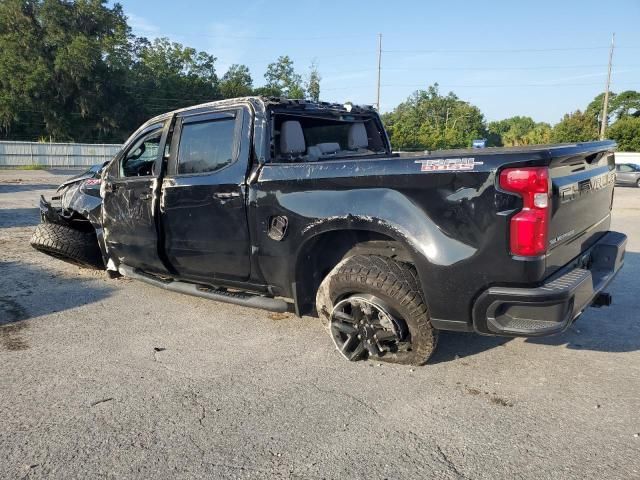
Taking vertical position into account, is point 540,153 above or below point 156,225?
above

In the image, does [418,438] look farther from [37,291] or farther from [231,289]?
[37,291]

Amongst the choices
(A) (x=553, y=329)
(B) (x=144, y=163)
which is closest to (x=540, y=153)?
(A) (x=553, y=329)

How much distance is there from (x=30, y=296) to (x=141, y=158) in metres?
1.87

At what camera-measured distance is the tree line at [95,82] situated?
45875mm

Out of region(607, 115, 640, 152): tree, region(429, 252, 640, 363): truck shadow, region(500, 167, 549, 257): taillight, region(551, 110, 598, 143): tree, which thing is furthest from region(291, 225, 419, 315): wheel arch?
region(607, 115, 640, 152): tree

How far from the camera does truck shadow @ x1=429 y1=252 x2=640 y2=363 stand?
3.88 meters

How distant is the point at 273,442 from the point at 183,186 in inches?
93.2

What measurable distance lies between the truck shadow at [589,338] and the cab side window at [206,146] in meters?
2.28

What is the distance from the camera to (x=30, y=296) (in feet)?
17.4

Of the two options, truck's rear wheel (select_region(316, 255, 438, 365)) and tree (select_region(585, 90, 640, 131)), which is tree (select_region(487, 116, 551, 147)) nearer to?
tree (select_region(585, 90, 640, 131))

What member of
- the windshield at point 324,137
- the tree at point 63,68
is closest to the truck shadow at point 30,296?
the windshield at point 324,137

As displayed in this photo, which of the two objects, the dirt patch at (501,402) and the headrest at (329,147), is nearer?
the dirt patch at (501,402)

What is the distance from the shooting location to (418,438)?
2711mm

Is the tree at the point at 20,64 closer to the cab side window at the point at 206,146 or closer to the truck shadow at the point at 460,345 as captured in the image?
the cab side window at the point at 206,146
